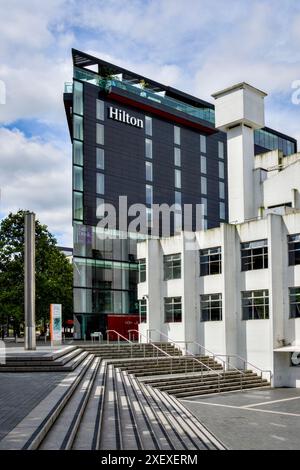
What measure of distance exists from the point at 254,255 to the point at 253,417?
1511cm

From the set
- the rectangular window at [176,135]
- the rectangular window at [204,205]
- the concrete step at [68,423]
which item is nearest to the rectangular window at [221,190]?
the rectangular window at [204,205]

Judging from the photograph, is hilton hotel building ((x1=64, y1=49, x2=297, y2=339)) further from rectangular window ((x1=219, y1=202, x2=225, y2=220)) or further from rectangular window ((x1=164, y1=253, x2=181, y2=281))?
rectangular window ((x1=164, y1=253, x2=181, y2=281))

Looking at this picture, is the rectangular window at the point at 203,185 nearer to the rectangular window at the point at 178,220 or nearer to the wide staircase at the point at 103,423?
the rectangular window at the point at 178,220

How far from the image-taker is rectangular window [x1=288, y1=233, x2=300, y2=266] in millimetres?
33031

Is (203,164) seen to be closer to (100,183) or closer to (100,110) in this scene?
(100,110)

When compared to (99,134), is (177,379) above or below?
below

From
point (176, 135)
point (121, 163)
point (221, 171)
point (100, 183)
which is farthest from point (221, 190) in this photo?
point (100, 183)

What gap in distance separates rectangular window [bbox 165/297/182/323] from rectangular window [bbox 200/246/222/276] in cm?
278

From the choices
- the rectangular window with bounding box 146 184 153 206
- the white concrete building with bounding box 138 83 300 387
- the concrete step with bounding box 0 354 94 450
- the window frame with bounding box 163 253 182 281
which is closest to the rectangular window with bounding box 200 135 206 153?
the rectangular window with bounding box 146 184 153 206

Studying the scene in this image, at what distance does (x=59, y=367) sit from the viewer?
21.8 m

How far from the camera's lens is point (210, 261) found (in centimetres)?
3666

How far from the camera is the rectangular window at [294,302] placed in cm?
3262

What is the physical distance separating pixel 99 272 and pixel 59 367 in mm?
32726

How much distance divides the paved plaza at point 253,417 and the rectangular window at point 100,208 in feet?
94.4
